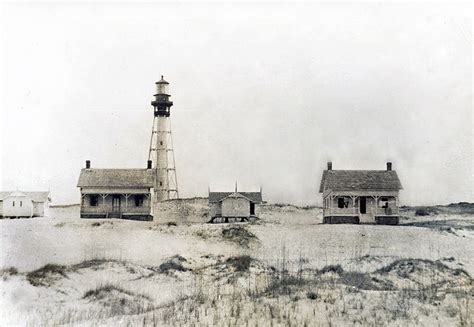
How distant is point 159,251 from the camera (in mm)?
30297

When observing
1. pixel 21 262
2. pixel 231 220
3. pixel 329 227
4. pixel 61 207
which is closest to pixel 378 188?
pixel 329 227

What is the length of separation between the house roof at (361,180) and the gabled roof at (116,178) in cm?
1299

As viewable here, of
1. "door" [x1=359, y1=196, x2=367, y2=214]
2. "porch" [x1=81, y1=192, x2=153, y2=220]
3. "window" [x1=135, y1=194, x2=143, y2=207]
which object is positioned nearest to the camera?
"door" [x1=359, y1=196, x2=367, y2=214]

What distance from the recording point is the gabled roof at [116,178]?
139 ft

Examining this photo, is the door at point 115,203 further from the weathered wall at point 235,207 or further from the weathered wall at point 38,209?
the weathered wall at point 235,207

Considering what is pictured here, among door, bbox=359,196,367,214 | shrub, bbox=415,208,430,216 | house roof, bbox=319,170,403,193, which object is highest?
house roof, bbox=319,170,403,193

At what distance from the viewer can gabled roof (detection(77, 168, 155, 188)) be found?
1667 inches

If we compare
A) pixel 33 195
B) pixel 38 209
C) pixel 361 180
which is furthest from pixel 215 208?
pixel 33 195

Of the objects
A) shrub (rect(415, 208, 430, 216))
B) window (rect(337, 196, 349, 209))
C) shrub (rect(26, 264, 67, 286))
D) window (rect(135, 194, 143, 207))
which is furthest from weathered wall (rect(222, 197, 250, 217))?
shrub (rect(26, 264, 67, 286))

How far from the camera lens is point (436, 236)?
3428 cm

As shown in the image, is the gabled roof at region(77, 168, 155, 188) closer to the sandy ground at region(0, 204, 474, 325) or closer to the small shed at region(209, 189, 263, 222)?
the sandy ground at region(0, 204, 474, 325)

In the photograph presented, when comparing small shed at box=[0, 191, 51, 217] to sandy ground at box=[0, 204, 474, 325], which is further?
small shed at box=[0, 191, 51, 217]

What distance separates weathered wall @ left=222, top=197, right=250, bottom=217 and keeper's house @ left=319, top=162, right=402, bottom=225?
225 inches

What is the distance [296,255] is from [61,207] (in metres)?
40.3
